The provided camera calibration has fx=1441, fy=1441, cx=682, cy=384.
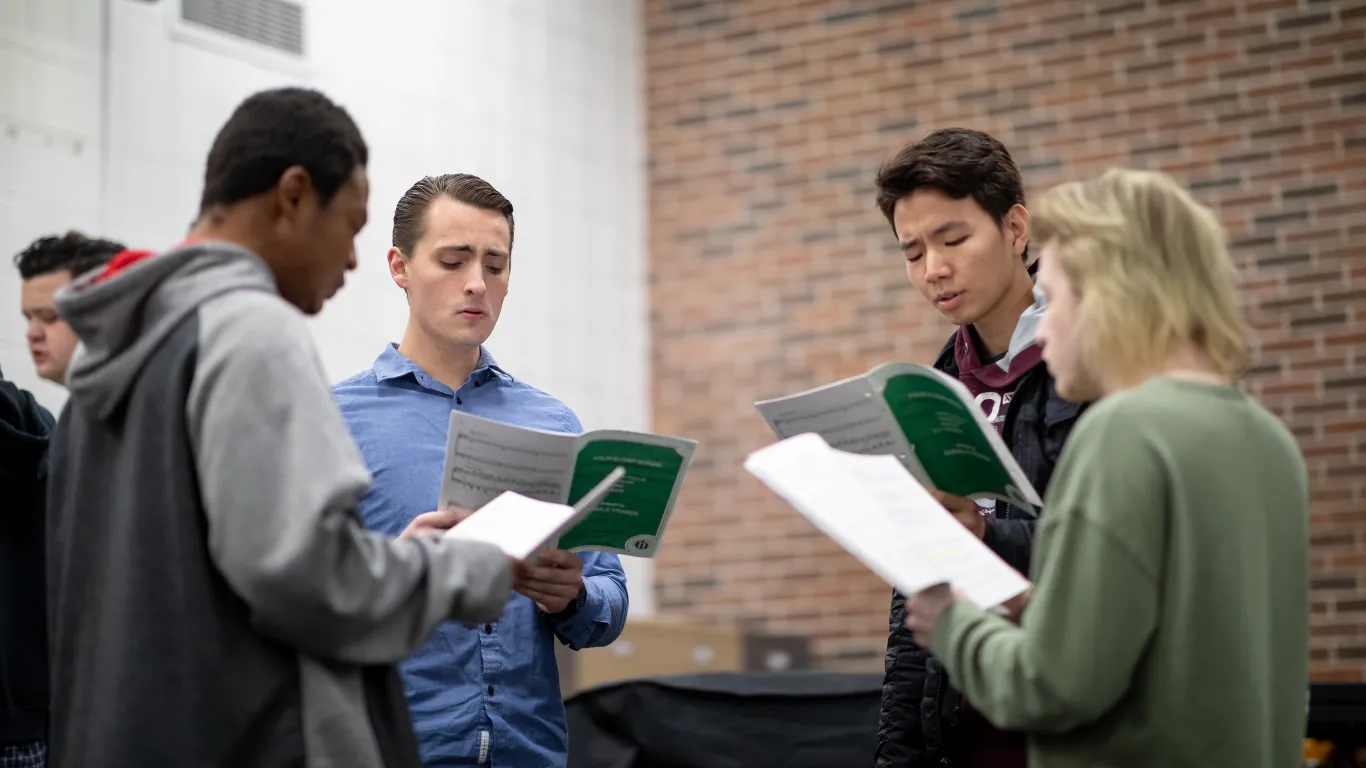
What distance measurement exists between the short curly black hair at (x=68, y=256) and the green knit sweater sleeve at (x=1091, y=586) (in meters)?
2.28

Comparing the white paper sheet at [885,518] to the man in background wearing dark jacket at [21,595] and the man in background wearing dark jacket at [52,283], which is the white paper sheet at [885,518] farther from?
the man in background wearing dark jacket at [52,283]

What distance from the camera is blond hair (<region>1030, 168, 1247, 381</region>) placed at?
162 centimetres

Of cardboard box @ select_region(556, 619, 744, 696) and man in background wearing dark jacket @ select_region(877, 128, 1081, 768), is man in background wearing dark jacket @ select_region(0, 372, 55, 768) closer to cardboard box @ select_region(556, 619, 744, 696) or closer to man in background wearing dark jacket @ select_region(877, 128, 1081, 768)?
man in background wearing dark jacket @ select_region(877, 128, 1081, 768)

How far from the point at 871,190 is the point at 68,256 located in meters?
4.12

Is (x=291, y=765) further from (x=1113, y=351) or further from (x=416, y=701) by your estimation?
(x=1113, y=351)

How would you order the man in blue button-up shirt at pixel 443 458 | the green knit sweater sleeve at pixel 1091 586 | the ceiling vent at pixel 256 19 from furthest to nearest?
the ceiling vent at pixel 256 19
the man in blue button-up shirt at pixel 443 458
the green knit sweater sleeve at pixel 1091 586

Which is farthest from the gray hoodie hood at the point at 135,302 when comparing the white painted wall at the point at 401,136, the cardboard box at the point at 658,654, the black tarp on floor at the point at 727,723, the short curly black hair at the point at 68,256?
the cardboard box at the point at 658,654

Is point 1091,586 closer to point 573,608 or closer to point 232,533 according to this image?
point 232,533

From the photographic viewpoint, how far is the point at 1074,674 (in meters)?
1.51

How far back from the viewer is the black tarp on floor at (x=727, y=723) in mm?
3264

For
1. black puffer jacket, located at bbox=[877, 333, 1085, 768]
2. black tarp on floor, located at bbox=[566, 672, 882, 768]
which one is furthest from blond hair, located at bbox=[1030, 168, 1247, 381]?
black tarp on floor, located at bbox=[566, 672, 882, 768]

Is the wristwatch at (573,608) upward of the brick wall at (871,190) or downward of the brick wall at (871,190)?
downward

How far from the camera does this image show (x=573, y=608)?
2.48 metres

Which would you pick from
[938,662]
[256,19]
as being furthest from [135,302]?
[256,19]
